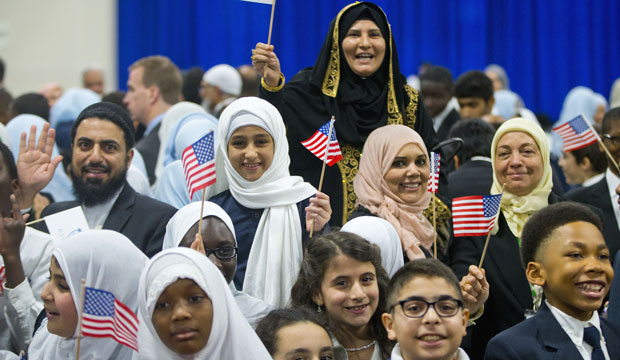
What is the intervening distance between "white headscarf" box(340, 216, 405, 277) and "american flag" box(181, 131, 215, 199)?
28.3 inches

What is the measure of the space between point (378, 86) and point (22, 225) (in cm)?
226

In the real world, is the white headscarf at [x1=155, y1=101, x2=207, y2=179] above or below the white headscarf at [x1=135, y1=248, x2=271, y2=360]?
above

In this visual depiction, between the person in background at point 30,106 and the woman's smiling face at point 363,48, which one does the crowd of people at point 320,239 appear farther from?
the person in background at point 30,106

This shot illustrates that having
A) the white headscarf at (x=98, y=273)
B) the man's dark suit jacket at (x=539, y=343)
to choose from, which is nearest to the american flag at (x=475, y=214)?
the man's dark suit jacket at (x=539, y=343)

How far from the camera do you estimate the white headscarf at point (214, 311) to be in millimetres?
3457

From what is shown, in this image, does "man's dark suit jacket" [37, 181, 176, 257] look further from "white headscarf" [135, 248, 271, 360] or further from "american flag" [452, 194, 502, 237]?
"american flag" [452, 194, 502, 237]

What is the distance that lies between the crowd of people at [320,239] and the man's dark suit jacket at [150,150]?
458mm

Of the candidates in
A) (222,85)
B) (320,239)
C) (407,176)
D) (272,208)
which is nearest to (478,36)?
(222,85)

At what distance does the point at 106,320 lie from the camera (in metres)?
3.59

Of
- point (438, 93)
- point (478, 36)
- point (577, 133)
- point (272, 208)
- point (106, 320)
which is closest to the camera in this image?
point (106, 320)

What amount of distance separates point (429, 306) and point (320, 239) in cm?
83

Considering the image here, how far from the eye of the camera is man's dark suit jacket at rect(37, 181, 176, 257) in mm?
4984

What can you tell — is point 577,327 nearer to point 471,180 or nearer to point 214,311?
point 214,311

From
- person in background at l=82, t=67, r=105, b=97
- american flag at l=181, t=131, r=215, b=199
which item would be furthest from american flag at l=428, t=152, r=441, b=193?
person in background at l=82, t=67, r=105, b=97
